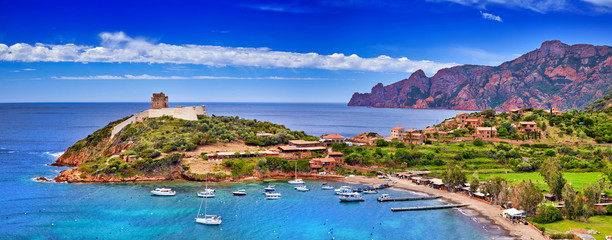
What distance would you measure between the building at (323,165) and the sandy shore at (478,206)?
18.2ft

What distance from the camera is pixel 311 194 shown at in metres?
60.9

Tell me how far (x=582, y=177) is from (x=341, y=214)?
132 ft

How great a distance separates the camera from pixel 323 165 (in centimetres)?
7688

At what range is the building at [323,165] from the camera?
76.4 metres

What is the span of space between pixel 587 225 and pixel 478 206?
1239 cm

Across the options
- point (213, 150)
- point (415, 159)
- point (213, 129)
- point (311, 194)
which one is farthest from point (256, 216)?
point (213, 129)

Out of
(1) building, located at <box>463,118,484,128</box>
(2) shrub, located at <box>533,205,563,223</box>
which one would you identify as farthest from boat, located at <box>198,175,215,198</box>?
(1) building, located at <box>463,118,484,128</box>

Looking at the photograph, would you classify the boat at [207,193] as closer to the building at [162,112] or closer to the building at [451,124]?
the building at [162,112]

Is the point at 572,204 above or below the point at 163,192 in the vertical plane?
above

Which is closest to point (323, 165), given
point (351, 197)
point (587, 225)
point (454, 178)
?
point (351, 197)

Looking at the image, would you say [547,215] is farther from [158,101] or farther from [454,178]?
[158,101]

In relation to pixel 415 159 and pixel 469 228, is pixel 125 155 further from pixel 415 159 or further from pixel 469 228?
pixel 469 228

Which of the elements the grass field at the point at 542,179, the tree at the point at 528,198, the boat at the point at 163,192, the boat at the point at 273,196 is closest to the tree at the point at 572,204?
the tree at the point at 528,198

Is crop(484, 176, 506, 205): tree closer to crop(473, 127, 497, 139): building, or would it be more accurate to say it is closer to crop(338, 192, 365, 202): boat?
crop(338, 192, 365, 202): boat
